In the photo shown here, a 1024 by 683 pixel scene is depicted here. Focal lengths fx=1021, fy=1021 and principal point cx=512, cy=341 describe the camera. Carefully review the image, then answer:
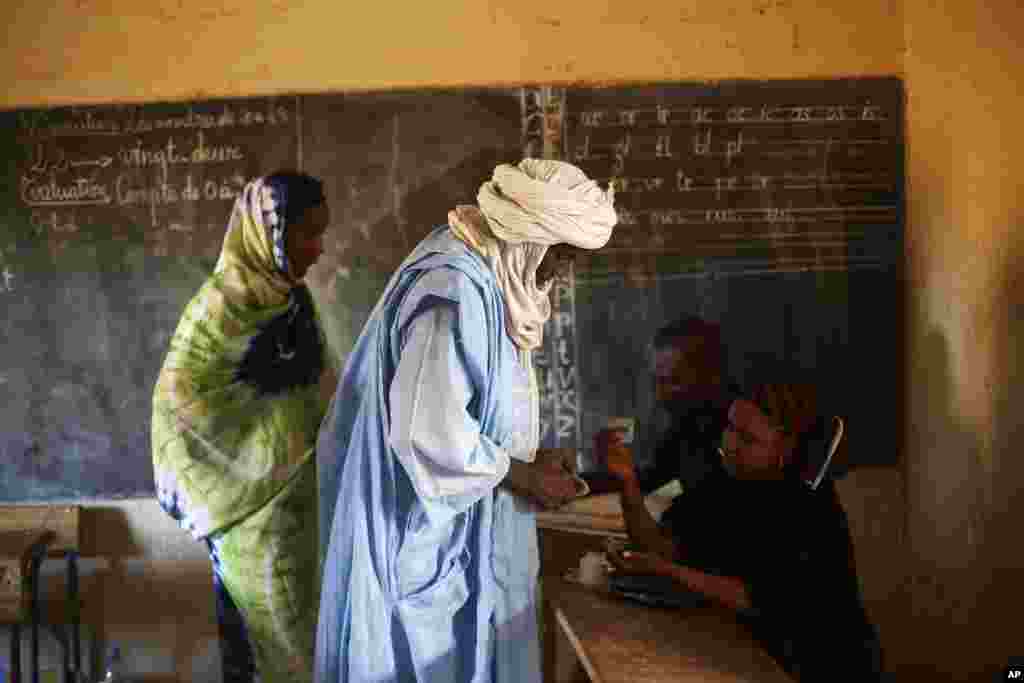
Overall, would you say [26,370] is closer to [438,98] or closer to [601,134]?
[438,98]

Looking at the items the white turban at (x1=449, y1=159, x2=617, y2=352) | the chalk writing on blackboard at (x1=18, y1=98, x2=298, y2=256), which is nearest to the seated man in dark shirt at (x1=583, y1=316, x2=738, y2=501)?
the white turban at (x1=449, y1=159, x2=617, y2=352)

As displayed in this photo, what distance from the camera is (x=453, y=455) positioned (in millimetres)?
2318

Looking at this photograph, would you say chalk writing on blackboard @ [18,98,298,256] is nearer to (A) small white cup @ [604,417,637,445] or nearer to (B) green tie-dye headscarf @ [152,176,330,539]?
(B) green tie-dye headscarf @ [152,176,330,539]

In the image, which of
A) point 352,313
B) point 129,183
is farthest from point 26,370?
point 352,313

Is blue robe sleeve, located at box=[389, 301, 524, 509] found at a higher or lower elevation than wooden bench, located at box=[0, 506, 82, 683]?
higher

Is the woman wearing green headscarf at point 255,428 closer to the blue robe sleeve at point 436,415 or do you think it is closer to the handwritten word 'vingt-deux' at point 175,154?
the handwritten word 'vingt-deux' at point 175,154

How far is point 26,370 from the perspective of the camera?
3.58 metres

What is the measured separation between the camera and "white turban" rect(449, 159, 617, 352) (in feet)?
8.18

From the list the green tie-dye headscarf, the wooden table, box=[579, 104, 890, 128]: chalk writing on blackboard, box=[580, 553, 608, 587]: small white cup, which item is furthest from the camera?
box=[579, 104, 890, 128]: chalk writing on blackboard

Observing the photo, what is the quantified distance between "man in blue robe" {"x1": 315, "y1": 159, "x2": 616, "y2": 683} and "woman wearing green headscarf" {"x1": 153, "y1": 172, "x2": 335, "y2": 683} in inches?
33.7

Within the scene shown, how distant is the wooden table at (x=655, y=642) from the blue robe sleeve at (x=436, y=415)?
1.44 feet

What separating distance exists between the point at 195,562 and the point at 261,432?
0.57 metres

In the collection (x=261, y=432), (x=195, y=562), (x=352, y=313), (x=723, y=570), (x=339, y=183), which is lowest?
(x=195, y=562)

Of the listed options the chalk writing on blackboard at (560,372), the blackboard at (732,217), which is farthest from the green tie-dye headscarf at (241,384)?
the blackboard at (732,217)
